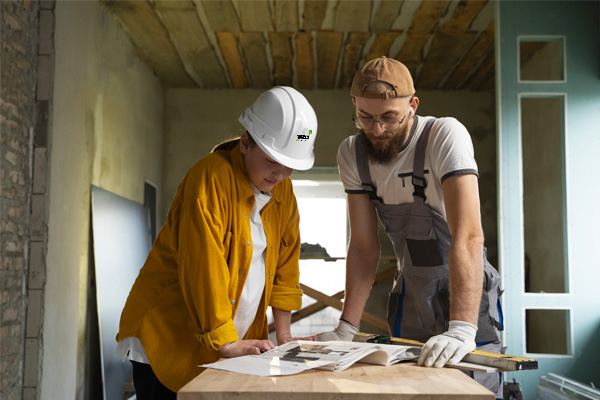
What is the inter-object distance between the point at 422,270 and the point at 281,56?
192 inches

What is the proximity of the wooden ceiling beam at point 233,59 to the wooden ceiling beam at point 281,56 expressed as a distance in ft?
1.17

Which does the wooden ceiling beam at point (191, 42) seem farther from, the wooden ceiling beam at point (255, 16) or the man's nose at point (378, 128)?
the man's nose at point (378, 128)

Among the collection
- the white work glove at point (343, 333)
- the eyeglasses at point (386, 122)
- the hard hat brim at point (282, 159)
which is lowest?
the white work glove at point (343, 333)

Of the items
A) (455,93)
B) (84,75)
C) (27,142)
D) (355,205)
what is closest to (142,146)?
(84,75)

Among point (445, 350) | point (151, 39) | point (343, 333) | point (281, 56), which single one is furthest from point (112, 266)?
point (445, 350)

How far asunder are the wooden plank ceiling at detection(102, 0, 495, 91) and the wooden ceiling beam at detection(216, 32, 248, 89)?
→ 0.03 ft

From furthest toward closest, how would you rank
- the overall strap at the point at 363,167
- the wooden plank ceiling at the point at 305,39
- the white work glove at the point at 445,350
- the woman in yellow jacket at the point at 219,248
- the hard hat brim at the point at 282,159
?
1. the wooden plank ceiling at the point at 305,39
2. the overall strap at the point at 363,167
3. the hard hat brim at the point at 282,159
4. the woman in yellow jacket at the point at 219,248
5. the white work glove at the point at 445,350

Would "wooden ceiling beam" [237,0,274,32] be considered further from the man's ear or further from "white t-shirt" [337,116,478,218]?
the man's ear

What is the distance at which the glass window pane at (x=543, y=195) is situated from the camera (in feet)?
19.2

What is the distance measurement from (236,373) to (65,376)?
3.61m

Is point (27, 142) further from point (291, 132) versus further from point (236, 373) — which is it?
point (236, 373)

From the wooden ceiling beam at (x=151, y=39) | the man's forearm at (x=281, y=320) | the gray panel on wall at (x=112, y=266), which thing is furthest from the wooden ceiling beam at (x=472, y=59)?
the man's forearm at (x=281, y=320)

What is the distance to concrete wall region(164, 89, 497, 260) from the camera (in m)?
7.93

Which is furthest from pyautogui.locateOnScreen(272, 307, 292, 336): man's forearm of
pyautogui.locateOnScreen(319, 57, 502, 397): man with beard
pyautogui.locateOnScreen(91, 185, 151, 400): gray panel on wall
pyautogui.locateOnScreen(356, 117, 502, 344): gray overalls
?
pyautogui.locateOnScreen(91, 185, 151, 400): gray panel on wall
